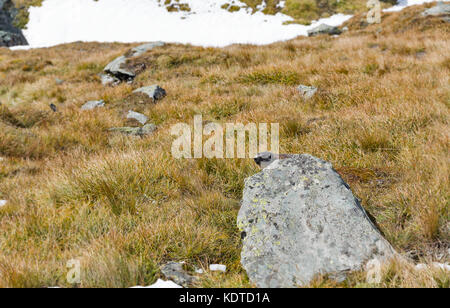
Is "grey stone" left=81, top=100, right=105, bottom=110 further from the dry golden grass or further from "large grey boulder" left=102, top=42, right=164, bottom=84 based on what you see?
"large grey boulder" left=102, top=42, right=164, bottom=84

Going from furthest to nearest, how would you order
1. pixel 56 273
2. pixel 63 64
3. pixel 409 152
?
1. pixel 63 64
2. pixel 409 152
3. pixel 56 273

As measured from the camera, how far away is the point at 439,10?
1571 centimetres

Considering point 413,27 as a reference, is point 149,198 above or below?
below

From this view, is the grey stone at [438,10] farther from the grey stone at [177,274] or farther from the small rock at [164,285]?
the small rock at [164,285]

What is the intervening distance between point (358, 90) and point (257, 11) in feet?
157

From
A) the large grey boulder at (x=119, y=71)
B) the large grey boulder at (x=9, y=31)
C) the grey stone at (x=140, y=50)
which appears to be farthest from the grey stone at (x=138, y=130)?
the large grey boulder at (x=9, y=31)

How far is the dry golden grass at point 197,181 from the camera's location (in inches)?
79.7

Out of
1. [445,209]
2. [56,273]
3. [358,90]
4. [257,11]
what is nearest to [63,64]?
[358,90]

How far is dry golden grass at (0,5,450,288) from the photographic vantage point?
2025mm

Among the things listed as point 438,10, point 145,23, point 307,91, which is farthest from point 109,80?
point 145,23

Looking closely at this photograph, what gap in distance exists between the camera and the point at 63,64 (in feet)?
57.4

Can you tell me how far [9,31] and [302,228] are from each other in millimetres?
52628

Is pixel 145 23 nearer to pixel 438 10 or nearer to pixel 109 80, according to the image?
pixel 109 80
